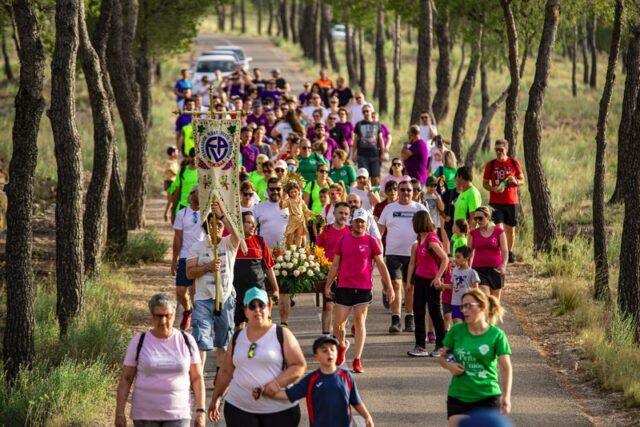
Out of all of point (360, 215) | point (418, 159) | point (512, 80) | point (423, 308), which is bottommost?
point (423, 308)

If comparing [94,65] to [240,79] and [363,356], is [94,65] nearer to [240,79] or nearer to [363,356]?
A: [363,356]

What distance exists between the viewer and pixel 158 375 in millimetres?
9078

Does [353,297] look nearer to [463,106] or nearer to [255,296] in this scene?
[255,296]

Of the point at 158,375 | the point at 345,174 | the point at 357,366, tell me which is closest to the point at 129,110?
the point at 345,174

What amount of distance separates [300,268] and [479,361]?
5430 mm

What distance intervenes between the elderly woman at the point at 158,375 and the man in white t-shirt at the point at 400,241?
20.5 feet

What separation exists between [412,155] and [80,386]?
10.5 meters

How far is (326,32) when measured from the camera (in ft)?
227

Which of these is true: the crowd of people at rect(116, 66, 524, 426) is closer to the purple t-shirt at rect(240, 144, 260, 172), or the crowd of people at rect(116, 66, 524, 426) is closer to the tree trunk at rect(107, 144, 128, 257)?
the purple t-shirt at rect(240, 144, 260, 172)

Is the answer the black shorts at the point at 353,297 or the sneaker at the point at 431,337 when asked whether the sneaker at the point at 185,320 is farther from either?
the sneaker at the point at 431,337

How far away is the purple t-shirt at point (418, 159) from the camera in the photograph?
21.2 metres

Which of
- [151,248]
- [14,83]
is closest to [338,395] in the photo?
[151,248]

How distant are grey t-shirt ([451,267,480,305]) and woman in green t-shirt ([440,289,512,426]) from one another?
3.66 meters

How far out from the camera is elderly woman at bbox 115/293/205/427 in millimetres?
9055
